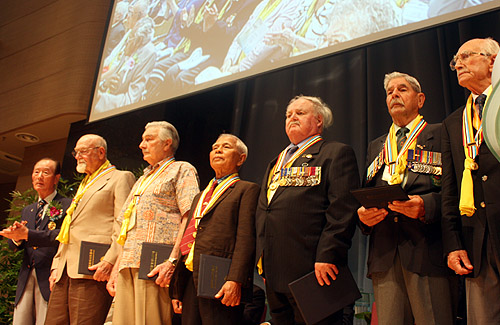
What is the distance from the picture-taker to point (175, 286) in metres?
2.63

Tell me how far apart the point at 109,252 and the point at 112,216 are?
373 mm

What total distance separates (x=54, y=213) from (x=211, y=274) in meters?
1.99

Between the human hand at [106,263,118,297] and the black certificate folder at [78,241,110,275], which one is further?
the black certificate folder at [78,241,110,275]

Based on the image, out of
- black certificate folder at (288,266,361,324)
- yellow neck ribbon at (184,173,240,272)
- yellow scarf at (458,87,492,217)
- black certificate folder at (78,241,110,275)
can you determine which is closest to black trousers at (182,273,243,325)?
yellow neck ribbon at (184,173,240,272)

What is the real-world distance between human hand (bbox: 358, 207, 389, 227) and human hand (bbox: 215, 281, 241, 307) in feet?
2.42

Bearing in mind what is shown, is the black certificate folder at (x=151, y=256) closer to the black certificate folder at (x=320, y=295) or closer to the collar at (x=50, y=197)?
the black certificate folder at (x=320, y=295)

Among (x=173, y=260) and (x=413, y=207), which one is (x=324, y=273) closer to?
(x=413, y=207)

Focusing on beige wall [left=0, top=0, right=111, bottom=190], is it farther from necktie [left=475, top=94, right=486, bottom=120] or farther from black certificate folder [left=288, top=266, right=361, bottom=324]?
necktie [left=475, top=94, right=486, bottom=120]

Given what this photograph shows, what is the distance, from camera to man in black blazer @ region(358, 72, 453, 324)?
1.93 m

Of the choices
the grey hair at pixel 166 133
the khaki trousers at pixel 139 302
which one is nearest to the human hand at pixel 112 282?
the khaki trousers at pixel 139 302

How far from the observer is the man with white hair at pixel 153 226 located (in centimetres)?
272

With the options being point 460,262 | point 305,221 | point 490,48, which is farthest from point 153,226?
point 490,48

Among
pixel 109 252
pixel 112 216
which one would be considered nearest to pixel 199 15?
pixel 112 216

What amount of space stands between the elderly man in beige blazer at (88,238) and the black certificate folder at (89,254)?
33 millimetres
